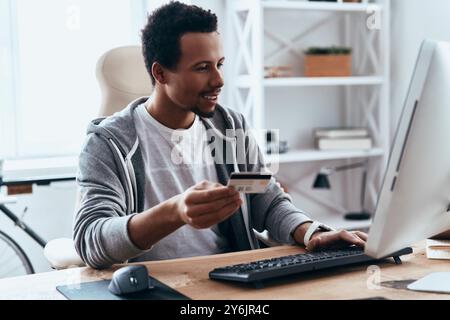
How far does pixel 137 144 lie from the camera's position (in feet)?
5.75

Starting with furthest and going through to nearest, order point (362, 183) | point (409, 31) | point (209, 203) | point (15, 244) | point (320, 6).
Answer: point (362, 183), point (409, 31), point (320, 6), point (15, 244), point (209, 203)

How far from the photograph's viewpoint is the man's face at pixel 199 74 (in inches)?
71.4

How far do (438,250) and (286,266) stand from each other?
416mm

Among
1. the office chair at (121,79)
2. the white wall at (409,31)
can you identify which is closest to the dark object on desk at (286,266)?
the office chair at (121,79)

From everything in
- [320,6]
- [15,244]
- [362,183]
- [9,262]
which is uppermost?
[320,6]

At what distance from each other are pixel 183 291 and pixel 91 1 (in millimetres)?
2358

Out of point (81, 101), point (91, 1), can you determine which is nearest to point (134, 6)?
point (91, 1)

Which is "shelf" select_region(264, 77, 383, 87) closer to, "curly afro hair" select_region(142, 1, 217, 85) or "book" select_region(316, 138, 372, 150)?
"book" select_region(316, 138, 372, 150)

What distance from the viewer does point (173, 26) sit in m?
1.83

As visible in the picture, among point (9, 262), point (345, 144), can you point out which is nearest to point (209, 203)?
point (9, 262)

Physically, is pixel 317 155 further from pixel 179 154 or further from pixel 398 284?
pixel 398 284

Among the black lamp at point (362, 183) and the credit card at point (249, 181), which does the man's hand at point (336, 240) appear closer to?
the credit card at point (249, 181)

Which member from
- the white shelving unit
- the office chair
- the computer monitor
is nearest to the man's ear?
the office chair
